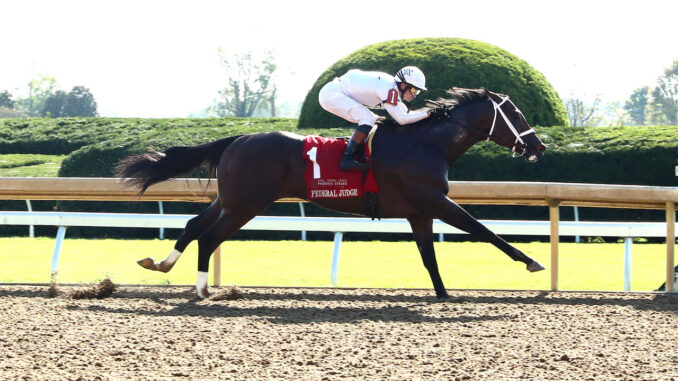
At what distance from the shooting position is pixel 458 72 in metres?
14.1

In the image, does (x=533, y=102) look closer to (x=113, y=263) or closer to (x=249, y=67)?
(x=113, y=263)

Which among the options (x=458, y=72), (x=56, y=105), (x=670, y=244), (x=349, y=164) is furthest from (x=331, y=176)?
(x=56, y=105)

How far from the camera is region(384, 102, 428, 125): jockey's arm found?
6.13 meters

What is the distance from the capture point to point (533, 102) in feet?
46.5

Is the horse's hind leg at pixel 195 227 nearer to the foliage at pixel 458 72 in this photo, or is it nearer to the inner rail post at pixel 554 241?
the inner rail post at pixel 554 241

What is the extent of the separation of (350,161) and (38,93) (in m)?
75.2

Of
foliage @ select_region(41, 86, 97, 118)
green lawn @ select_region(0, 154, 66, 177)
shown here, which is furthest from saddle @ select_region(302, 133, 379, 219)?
foliage @ select_region(41, 86, 97, 118)

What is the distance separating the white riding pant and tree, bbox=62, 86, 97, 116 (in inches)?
1665

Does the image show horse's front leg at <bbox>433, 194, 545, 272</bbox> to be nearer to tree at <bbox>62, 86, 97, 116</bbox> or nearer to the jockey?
the jockey

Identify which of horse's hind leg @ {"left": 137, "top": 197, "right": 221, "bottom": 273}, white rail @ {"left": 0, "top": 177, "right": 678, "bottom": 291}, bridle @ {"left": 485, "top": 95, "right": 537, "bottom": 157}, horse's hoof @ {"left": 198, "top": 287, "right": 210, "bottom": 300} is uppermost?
bridle @ {"left": 485, "top": 95, "right": 537, "bottom": 157}

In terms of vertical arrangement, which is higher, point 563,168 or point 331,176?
point 331,176

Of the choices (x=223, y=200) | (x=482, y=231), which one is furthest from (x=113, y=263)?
(x=482, y=231)

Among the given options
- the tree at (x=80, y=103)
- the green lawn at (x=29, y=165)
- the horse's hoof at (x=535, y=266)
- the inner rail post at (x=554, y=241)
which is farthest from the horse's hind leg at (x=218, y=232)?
the tree at (x=80, y=103)

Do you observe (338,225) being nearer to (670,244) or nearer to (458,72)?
(670,244)
